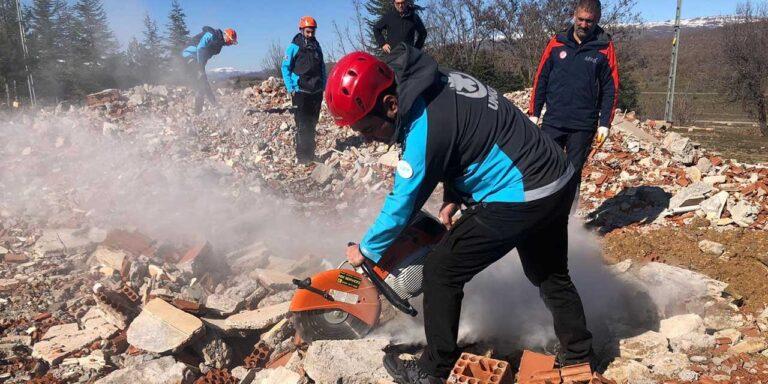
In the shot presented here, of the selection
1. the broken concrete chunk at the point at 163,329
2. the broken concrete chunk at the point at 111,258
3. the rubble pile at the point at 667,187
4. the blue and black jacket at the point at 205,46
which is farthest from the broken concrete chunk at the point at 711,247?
the blue and black jacket at the point at 205,46

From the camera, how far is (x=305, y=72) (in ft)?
27.7

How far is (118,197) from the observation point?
7.31 meters

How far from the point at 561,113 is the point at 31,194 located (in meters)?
7.50

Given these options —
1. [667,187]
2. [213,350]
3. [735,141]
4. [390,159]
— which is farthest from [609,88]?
[735,141]

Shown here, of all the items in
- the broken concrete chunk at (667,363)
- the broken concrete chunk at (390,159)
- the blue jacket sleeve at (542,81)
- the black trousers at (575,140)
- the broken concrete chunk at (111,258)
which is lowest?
the broken concrete chunk at (667,363)

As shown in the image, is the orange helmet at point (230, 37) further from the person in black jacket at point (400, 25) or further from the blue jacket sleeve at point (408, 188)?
the blue jacket sleeve at point (408, 188)

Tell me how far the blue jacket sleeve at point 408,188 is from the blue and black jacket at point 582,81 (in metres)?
2.96

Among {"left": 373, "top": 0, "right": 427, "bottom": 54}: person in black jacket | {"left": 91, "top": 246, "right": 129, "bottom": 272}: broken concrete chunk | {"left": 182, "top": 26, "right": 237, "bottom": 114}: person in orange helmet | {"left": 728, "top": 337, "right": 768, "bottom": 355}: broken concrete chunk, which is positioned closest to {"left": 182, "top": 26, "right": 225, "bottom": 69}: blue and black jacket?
{"left": 182, "top": 26, "right": 237, "bottom": 114}: person in orange helmet

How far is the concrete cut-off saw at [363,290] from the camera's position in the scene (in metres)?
3.28

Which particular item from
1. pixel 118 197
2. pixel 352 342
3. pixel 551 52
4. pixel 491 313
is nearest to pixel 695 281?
pixel 491 313

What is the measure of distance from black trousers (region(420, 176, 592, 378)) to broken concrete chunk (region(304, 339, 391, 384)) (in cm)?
38

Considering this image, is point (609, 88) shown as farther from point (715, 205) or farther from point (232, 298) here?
point (232, 298)

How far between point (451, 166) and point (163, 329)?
233cm

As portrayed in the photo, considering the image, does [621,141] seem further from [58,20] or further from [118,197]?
[58,20]
